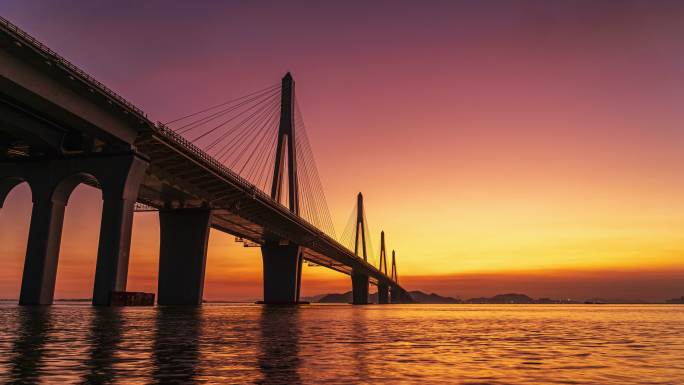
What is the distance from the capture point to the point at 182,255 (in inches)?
2544

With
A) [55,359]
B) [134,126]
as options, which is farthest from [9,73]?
[55,359]

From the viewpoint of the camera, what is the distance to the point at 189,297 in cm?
6362

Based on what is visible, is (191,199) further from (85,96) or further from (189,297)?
(85,96)

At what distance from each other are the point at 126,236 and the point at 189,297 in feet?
58.5

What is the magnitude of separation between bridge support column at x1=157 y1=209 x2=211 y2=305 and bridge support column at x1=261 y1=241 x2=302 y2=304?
32.7 meters

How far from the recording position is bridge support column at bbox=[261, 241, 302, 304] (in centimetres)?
9600

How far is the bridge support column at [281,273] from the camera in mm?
96000

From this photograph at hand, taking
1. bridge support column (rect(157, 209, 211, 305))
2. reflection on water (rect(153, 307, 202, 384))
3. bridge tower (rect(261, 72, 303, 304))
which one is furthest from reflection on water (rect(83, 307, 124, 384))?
bridge tower (rect(261, 72, 303, 304))

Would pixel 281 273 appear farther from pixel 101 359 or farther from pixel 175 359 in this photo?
pixel 101 359

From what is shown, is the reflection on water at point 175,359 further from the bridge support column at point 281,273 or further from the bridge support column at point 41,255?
the bridge support column at point 281,273

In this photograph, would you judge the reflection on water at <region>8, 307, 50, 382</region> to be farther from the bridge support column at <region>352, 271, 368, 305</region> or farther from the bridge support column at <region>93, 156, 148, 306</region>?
the bridge support column at <region>352, 271, 368, 305</region>

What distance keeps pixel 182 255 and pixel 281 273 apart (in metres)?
34.4

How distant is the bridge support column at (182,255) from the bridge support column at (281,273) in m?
32.7

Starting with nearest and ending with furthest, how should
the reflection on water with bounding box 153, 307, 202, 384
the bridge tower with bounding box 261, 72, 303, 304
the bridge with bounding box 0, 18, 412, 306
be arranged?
the reflection on water with bounding box 153, 307, 202, 384, the bridge with bounding box 0, 18, 412, 306, the bridge tower with bounding box 261, 72, 303, 304
